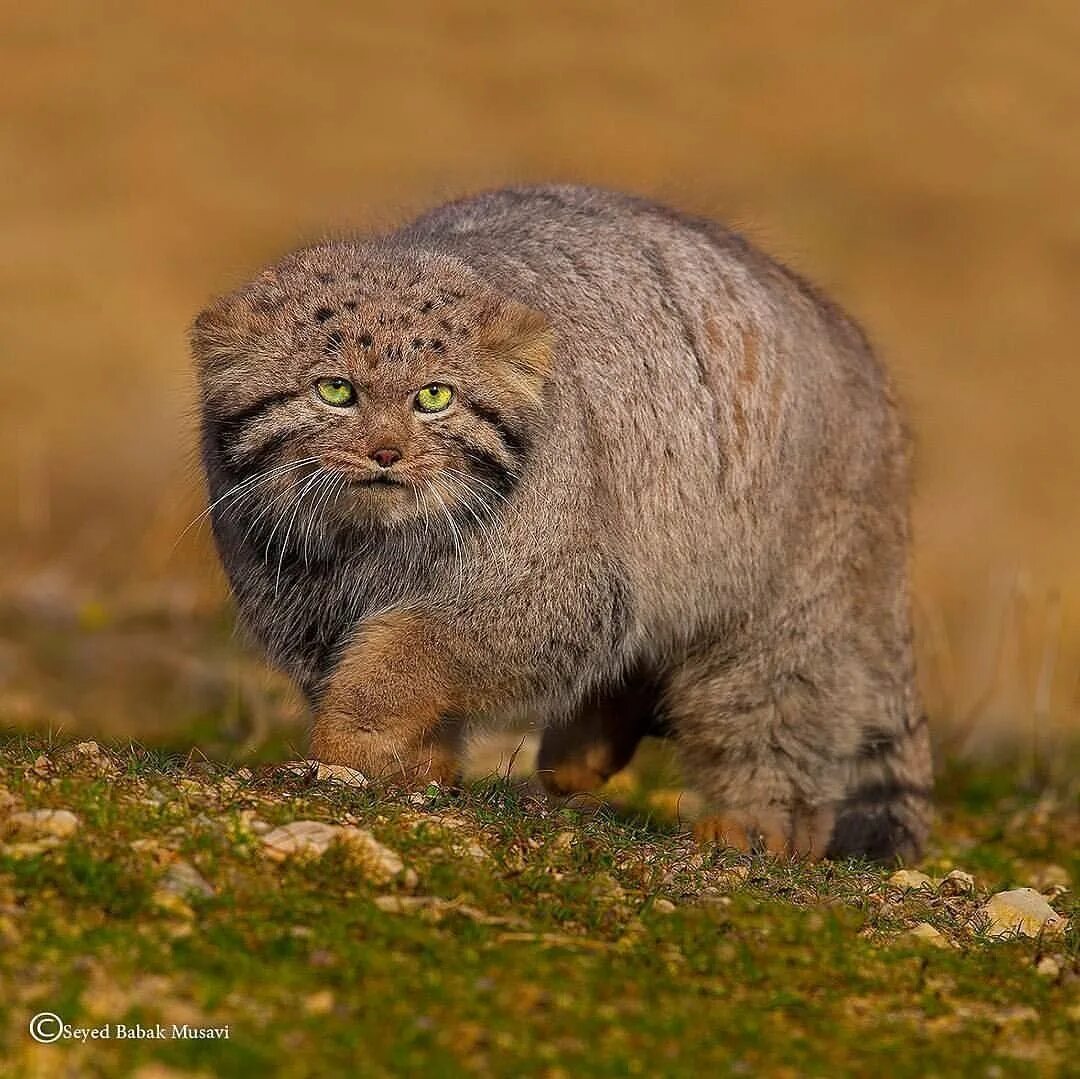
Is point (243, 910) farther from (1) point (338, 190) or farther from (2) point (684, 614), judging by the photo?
(1) point (338, 190)

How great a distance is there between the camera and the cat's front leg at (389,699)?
23.2 feet

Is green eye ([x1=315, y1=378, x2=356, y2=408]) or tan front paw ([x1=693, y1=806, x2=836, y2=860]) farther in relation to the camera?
tan front paw ([x1=693, y1=806, x2=836, y2=860])

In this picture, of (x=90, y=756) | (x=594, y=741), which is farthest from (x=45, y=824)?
(x=594, y=741)

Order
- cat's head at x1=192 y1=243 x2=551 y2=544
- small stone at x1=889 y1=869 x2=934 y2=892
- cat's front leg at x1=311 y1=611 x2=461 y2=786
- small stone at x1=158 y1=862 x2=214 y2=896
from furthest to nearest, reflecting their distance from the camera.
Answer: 1. cat's front leg at x1=311 y1=611 x2=461 y2=786
2. small stone at x1=889 y1=869 x2=934 y2=892
3. cat's head at x1=192 y1=243 x2=551 y2=544
4. small stone at x1=158 y1=862 x2=214 y2=896

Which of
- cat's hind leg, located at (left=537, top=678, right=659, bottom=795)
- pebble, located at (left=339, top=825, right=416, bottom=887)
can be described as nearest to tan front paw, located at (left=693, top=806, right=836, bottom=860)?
cat's hind leg, located at (left=537, top=678, right=659, bottom=795)

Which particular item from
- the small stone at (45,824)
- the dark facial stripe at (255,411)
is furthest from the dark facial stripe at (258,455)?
the small stone at (45,824)

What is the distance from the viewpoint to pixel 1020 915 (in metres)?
6.57

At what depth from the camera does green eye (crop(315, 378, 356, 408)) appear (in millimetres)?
6738

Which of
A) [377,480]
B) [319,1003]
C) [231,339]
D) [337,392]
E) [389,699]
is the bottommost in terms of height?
[319,1003]

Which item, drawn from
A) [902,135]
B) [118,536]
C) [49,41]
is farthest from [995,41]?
[118,536]

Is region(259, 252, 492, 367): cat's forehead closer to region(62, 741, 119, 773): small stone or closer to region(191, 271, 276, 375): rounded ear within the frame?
region(191, 271, 276, 375): rounded ear

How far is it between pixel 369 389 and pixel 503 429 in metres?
0.62

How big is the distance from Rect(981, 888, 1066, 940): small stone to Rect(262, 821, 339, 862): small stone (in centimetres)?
239

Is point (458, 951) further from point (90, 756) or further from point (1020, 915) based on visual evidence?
point (1020, 915)
